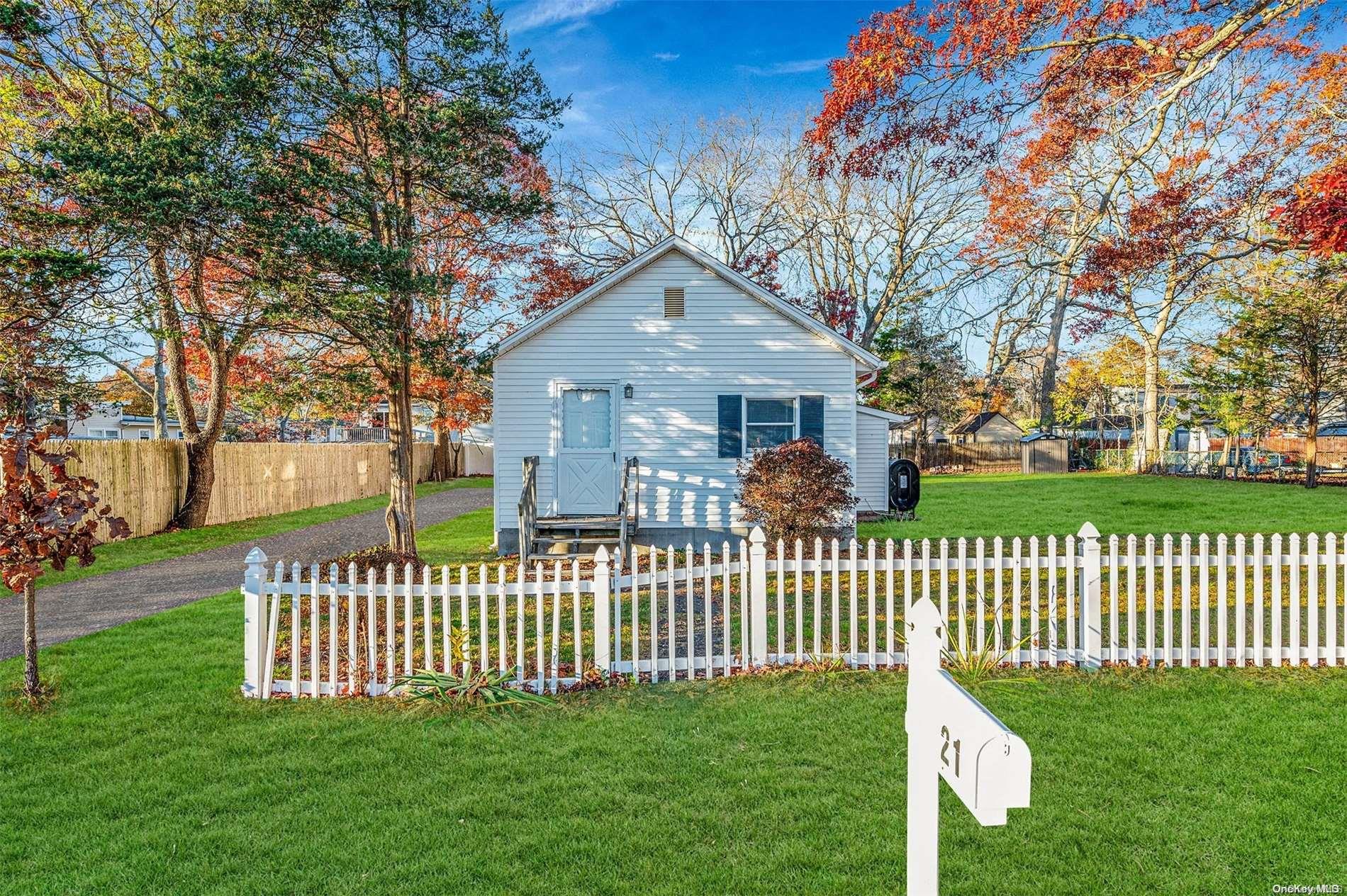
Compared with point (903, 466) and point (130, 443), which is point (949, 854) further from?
point (130, 443)

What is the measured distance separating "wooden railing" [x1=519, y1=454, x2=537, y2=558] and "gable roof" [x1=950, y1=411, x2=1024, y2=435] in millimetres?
35246

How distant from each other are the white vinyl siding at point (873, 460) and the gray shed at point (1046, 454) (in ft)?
67.1

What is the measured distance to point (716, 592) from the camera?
8828mm

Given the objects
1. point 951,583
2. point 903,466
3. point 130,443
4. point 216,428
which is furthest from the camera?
point 903,466

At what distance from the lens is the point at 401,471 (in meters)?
9.95

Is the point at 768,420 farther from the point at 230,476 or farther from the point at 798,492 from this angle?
the point at 230,476

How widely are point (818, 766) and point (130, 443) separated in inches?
575

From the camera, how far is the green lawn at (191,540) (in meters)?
10.5

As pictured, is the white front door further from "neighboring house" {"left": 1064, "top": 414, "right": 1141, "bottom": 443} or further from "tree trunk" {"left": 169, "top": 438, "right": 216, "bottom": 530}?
"neighboring house" {"left": 1064, "top": 414, "right": 1141, "bottom": 443}

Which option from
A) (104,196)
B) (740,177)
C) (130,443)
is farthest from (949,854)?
(740,177)

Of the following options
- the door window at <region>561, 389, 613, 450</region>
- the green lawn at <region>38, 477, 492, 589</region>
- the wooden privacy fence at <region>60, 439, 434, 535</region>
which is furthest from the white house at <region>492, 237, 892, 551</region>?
the wooden privacy fence at <region>60, 439, 434, 535</region>

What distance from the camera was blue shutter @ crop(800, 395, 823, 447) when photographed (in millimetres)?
12211

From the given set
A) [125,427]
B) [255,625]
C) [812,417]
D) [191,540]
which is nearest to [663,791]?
[255,625]

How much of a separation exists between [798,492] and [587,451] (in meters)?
3.64
